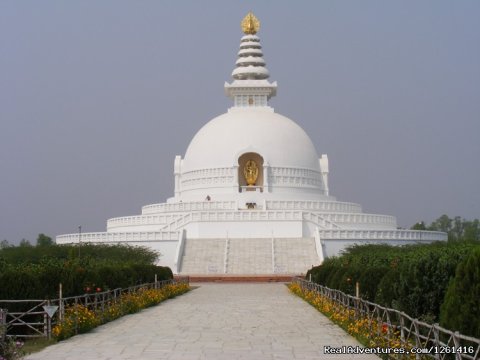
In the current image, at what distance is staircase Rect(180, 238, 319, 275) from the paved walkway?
17137mm

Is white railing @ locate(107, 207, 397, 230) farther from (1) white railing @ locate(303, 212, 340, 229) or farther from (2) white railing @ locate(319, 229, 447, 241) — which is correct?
(2) white railing @ locate(319, 229, 447, 241)

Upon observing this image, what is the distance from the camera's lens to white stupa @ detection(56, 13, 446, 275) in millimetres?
40688

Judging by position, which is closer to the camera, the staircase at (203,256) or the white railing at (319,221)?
the staircase at (203,256)

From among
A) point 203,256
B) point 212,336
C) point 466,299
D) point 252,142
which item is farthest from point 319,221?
point 466,299

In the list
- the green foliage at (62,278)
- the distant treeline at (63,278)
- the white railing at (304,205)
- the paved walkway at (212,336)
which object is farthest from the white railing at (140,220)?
the paved walkway at (212,336)

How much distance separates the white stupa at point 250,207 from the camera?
40.7m

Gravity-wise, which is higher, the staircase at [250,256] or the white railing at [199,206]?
the white railing at [199,206]

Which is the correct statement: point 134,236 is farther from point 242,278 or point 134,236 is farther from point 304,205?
point 304,205

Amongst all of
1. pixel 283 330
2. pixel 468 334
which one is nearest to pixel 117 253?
pixel 283 330

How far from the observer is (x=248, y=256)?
39906 millimetres

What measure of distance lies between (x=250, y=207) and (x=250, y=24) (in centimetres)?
1677

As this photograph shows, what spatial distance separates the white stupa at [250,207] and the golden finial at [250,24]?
3.2 inches


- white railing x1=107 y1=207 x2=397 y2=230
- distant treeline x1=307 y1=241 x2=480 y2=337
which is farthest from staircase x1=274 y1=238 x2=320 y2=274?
distant treeline x1=307 y1=241 x2=480 y2=337

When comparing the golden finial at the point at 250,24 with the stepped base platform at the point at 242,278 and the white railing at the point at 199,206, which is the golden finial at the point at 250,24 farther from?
the stepped base platform at the point at 242,278
